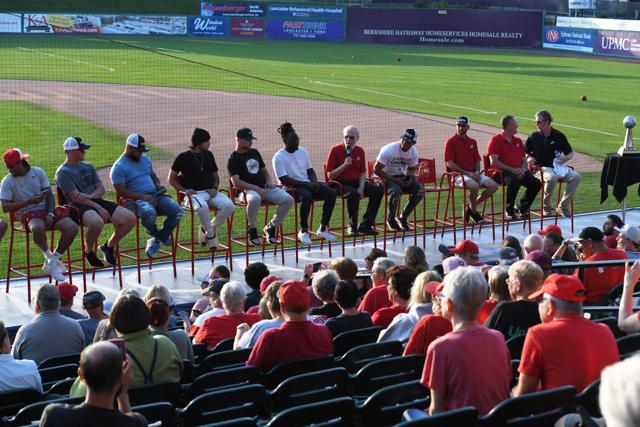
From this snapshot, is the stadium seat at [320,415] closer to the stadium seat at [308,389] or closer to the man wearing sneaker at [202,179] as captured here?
the stadium seat at [308,389]

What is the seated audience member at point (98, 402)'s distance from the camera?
461 cm

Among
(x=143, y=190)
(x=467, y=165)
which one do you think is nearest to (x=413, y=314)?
(x=143, y=190)

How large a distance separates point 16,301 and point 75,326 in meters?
4.07

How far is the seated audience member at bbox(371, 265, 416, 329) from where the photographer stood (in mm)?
7898

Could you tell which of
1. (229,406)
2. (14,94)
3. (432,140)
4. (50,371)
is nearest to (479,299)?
(229,406)

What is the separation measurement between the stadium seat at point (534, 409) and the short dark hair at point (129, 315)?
2.45 meters

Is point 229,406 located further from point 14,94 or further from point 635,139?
point 14,94

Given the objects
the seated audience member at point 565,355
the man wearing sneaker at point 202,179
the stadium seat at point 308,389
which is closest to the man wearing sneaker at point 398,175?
the man wearing sneaker at point 202,179

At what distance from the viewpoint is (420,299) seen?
722 cm

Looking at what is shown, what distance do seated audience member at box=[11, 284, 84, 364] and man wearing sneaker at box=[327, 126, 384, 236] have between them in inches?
254

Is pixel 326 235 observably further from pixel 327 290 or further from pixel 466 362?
pixel 466 362

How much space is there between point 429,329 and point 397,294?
1534 millimetres

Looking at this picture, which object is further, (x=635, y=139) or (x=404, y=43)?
(x=404, y=43)

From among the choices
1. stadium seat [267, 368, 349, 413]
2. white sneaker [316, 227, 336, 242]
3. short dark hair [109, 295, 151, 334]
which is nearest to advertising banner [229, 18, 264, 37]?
white sneaker [316, 227, 336, 242]
